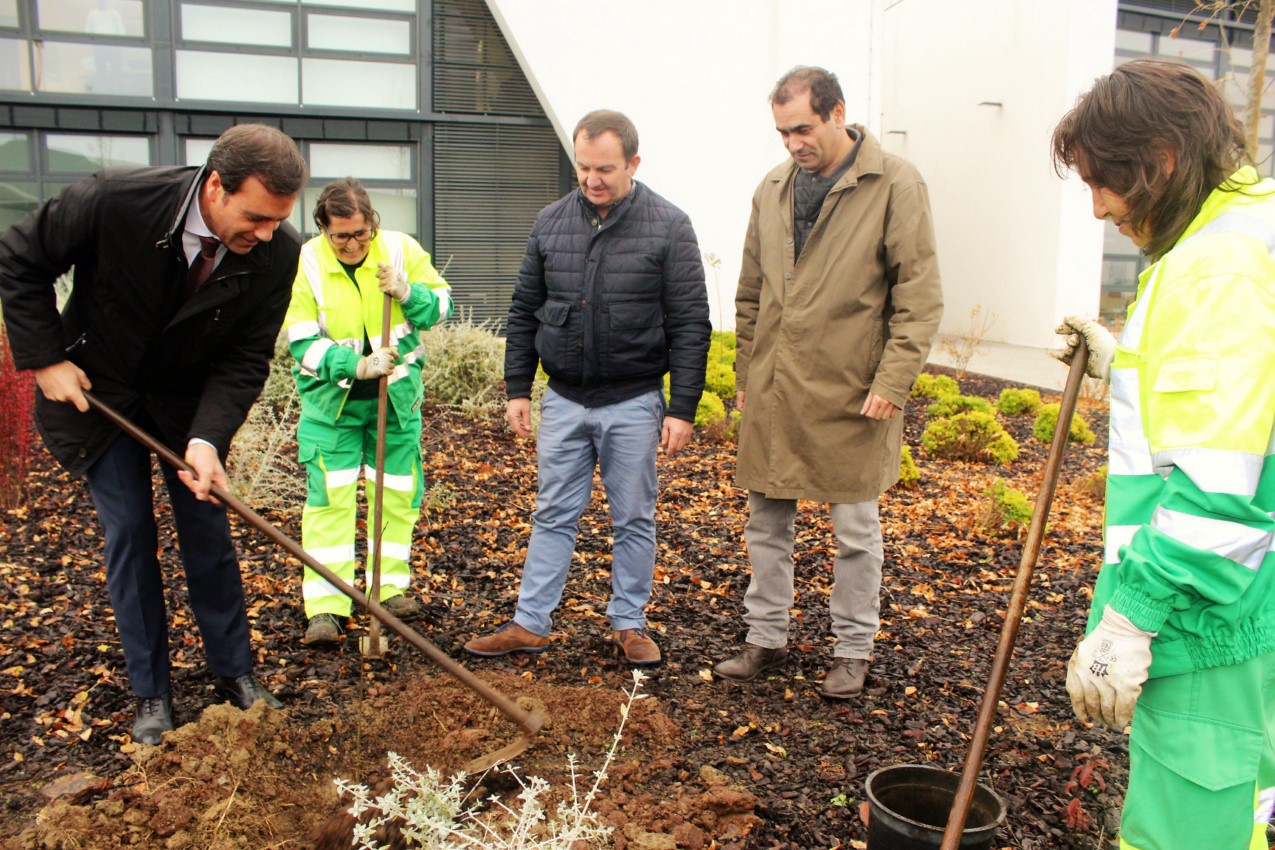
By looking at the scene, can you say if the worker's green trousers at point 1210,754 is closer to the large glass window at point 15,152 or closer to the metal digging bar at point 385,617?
the metal digging bar at point 385,617

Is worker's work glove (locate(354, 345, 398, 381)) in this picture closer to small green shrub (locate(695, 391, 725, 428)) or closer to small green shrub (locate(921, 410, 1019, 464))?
small green shrub (locate(695, 391, 725, 428))

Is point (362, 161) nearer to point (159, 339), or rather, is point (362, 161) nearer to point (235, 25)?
point (235, 25)

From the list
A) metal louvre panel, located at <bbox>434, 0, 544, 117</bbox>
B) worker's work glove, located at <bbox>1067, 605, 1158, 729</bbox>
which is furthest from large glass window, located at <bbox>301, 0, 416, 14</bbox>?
worker's work glove, located at <bbox>1067, 605, 1158, 729</bbox>

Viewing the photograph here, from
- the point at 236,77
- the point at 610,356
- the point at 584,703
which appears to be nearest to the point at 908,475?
the point at 610,356

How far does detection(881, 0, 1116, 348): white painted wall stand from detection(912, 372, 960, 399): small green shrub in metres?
5.08

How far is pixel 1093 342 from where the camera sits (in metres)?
2.38

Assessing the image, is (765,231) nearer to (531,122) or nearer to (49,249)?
(49,249)

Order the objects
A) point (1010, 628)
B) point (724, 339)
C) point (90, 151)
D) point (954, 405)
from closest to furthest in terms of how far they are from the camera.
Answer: point (1010, 628)
point (954, 405)
point (724, 339)
point (90, 151)

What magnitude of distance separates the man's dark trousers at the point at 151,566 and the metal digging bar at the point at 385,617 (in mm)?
165

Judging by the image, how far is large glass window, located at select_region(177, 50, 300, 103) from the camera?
10445 mm

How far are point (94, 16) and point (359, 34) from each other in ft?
8.33

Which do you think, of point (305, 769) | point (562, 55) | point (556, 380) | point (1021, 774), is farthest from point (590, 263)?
point (562, 55)

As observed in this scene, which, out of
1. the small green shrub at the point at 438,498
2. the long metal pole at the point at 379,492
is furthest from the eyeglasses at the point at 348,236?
the small green shrub at the point at 438,498

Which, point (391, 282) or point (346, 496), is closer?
point (391, 282)
